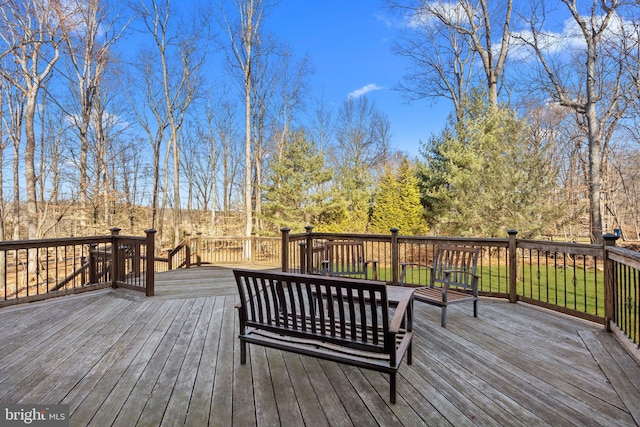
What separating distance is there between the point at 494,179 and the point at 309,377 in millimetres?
10263

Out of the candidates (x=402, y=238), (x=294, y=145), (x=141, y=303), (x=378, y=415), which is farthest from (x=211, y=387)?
(x=294, y=145)

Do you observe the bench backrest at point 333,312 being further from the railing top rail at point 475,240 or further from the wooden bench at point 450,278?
the railing top rail at point 475,240

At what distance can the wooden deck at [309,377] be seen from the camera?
6.18 ft

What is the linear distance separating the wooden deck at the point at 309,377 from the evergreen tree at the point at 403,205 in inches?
377

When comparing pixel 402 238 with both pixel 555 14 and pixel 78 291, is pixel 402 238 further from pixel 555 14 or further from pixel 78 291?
pixel 555 14

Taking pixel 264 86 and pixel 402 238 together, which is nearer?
pixel 402 238

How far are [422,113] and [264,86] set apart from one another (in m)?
8.84

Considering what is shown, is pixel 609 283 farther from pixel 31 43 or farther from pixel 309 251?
pixel 31 43

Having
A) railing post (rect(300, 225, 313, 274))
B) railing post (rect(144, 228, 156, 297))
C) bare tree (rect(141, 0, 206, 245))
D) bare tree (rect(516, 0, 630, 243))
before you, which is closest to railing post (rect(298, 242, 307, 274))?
railing post (rect(300, 225, 313, 274))

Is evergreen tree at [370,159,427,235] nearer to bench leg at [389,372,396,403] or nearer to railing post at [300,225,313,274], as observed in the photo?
railing post at [300,225,313,274]

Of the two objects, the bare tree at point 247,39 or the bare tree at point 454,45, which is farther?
the bare tree at point 247,39

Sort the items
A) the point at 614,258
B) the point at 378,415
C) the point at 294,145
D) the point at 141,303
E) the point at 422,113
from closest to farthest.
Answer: the point at 378,415 < the point at 614,258 < the point at 141,303 < the point at 294,145 < the point at 422,113

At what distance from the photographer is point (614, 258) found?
3.09m

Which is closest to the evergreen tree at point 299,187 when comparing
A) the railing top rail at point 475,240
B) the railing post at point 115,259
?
the railing post at point 115,259
